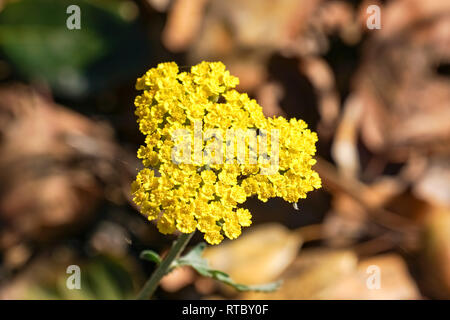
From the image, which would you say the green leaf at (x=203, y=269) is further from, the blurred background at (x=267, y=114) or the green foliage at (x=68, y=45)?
the green foliage at (x=68, y=45)

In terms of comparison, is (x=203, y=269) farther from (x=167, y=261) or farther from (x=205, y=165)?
(x=205, y=165)

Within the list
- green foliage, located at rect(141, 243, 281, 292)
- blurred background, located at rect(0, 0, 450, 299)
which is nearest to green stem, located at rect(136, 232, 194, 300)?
green foliage, located at rect(141, 243, 281, 292)

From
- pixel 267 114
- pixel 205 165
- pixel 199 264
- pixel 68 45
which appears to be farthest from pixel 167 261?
pixel 68 45

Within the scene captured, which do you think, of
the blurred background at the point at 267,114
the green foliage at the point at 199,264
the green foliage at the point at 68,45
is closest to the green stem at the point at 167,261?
the green foliage at the point at 199,264

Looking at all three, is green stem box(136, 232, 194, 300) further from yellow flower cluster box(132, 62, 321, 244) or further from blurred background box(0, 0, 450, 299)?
blurred background box(0, 0, 450, 299)

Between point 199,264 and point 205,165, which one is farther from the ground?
point 205,165

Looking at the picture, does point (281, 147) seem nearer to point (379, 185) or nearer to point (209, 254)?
point (209, 254)
